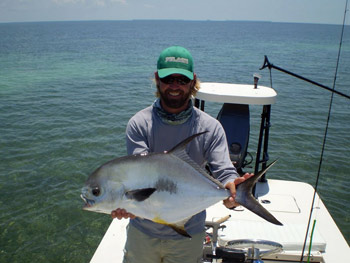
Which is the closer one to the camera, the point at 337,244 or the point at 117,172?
the point at 117,172

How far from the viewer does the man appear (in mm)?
2518

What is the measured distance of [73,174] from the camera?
8.95 metres

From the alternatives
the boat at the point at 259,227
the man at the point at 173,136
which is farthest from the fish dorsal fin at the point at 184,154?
the boat at the point at 259,227

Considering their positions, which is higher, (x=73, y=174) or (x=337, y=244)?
(x=337, y=244)

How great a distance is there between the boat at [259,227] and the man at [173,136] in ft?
3.05

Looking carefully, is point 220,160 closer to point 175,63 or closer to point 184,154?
point 184,154

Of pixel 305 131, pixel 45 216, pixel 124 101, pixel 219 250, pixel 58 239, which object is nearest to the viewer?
pixel 219 250

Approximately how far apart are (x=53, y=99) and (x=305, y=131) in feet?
39.3

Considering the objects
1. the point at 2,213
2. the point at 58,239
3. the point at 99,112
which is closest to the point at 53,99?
the point at 99,112

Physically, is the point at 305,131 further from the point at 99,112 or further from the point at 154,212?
the point at 154,212

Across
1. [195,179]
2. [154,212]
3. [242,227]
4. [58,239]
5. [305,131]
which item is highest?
Answer: [195,179]

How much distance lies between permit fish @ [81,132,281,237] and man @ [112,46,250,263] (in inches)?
13.4

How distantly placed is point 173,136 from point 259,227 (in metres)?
2.21

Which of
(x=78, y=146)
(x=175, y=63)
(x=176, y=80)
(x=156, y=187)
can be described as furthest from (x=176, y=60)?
(x=78, y=146)
